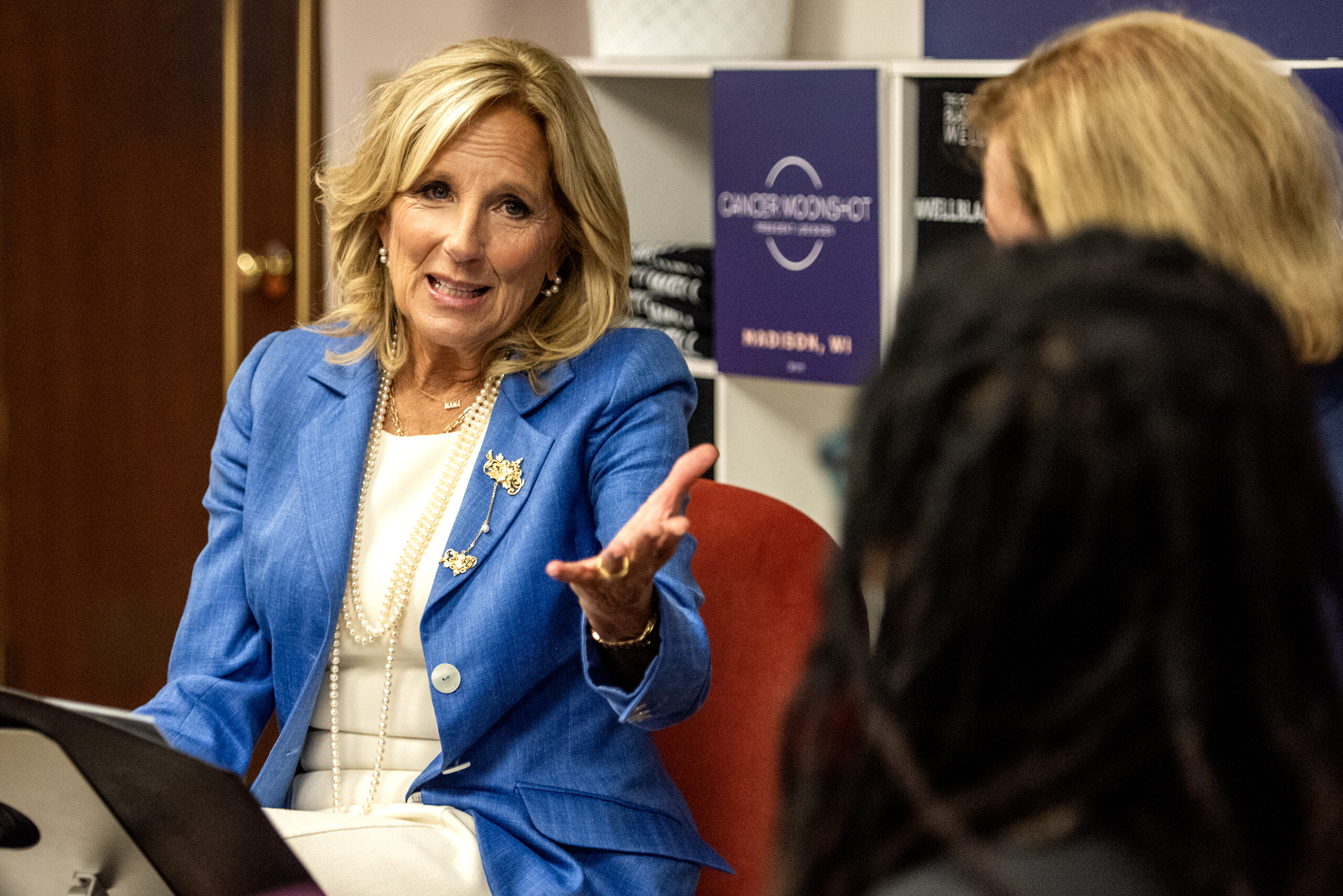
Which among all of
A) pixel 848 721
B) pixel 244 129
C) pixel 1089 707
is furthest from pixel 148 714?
pixel 244 129

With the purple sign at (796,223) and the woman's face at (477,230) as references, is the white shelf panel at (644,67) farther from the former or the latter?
the woman's face at (477,230)

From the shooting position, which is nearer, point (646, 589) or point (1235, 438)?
point (1235, 438)

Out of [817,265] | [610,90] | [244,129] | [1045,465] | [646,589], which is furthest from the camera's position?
[244,129]

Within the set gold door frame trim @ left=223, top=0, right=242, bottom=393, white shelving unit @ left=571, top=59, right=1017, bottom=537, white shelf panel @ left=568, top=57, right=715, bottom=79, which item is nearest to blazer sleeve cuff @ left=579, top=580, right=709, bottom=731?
white shelving unit @ left=571, top=59, right=1017, bottom=537

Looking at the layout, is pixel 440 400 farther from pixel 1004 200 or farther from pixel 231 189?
pixel 231 189

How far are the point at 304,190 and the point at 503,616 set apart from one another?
2141mm

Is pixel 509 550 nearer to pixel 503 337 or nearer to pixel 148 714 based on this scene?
pixel 503 337

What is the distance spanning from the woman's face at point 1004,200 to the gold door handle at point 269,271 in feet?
7.76

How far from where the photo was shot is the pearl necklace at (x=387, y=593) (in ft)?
4.87

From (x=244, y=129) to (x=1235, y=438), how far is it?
9.92 ft

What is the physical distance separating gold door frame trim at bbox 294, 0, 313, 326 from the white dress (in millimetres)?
1853

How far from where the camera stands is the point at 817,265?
7.16ft

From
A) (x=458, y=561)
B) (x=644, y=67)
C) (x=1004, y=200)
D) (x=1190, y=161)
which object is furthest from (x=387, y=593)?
(x=644, y=67)

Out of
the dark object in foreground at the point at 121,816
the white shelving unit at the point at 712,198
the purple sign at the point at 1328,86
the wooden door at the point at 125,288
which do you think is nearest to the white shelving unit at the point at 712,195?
the white shelving unit at the point at 712,198
